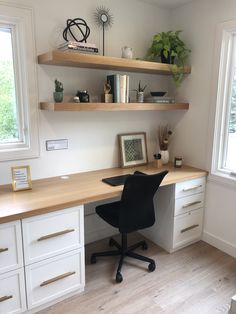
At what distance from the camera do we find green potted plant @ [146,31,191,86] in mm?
2572

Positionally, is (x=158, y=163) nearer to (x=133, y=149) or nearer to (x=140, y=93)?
(x=133, y=149)

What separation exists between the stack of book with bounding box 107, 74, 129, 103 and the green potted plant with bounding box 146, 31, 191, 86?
0.54 meters

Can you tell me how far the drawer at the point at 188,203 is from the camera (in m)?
2.50

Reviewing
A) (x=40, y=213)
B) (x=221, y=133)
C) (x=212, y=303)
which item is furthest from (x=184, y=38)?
(x=212, y=303)

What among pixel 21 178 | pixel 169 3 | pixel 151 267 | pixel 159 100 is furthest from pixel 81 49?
pixel 151 267

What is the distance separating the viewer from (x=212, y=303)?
1952 millimetres

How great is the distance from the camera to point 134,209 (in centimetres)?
211

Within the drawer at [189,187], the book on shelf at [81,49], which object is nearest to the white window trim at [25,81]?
the book on shelf at [81,49]

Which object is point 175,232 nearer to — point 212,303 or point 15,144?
point 212,303

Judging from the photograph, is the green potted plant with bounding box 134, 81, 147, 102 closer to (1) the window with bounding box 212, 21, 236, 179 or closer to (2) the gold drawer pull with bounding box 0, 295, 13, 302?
(1) the window with bounding box 212, 21, 236, 179

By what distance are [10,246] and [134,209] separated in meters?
0.94

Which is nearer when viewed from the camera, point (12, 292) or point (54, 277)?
point (12, 292)

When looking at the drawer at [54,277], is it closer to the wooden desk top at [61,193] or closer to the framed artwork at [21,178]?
the wooden desk top at [61,193]

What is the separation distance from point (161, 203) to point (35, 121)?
1430 mm
